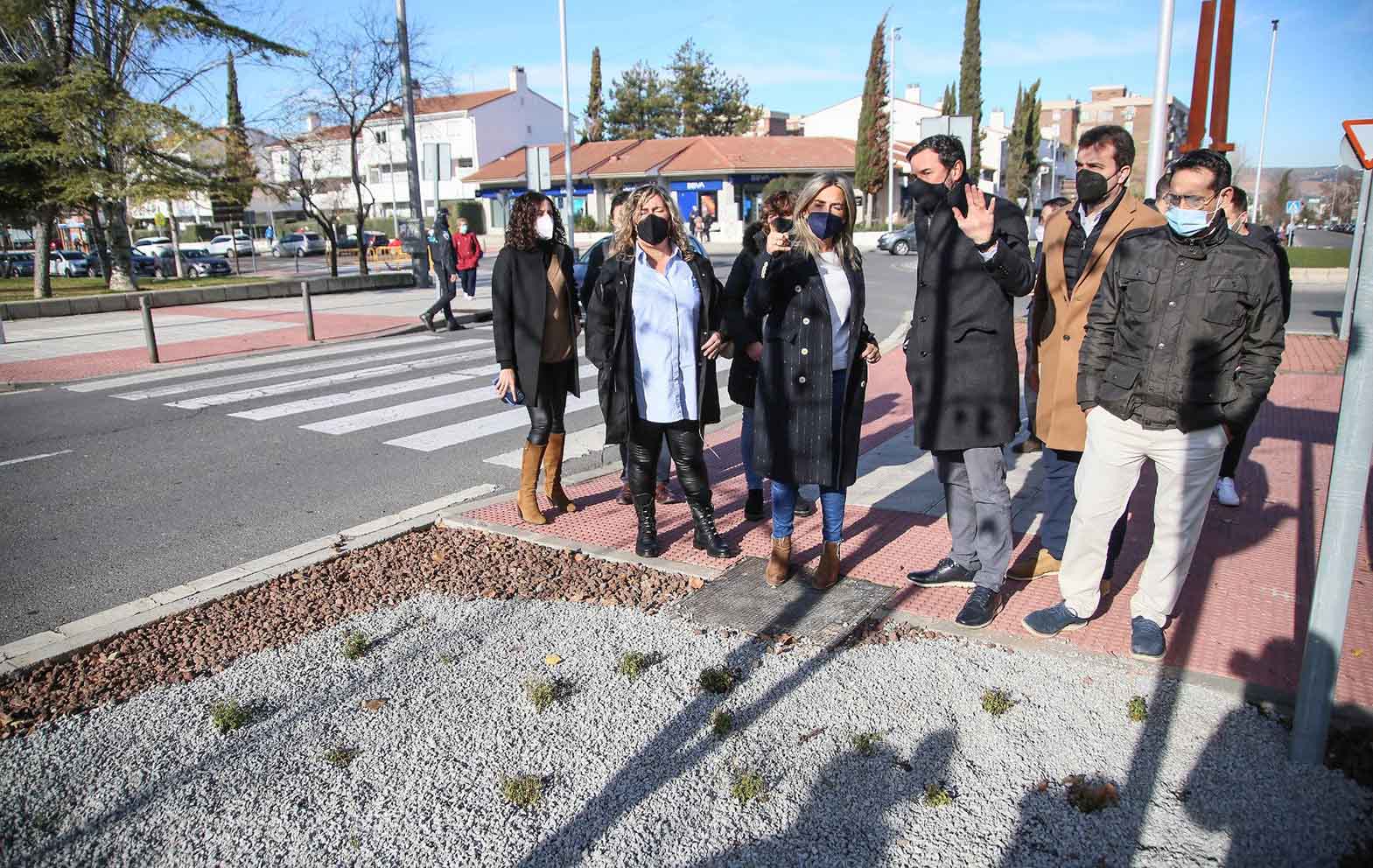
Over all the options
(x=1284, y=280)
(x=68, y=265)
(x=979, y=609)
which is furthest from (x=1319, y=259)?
(x=68, y=265)

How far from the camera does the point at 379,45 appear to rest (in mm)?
26891

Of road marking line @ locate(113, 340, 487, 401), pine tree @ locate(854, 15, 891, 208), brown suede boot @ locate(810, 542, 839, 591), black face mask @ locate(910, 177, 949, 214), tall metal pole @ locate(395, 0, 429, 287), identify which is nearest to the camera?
black face mask @ locate(910, 177, 949, 214)

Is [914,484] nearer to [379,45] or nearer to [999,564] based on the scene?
[999,564]

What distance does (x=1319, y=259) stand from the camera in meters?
29.1

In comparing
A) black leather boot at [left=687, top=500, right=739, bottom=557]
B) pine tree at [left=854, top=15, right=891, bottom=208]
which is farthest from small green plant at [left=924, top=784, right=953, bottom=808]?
pine tree at [left=854, top=15, right=891, bottom=208]

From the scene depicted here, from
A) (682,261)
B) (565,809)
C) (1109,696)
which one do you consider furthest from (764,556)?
(565,809)

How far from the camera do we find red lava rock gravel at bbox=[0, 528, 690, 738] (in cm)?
370

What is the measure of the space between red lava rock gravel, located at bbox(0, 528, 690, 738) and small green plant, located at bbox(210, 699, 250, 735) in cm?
47

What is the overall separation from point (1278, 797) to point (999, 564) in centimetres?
147

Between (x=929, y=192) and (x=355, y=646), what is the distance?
3086mm

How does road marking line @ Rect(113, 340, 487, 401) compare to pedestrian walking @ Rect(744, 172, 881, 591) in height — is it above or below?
below

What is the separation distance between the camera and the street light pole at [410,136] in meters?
21.3

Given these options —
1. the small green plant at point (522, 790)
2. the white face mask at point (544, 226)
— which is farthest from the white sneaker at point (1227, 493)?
the small green plant at point (522, 790)

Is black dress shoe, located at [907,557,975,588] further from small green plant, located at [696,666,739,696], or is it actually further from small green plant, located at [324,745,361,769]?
small green plant, located at [324,745,361,769]
